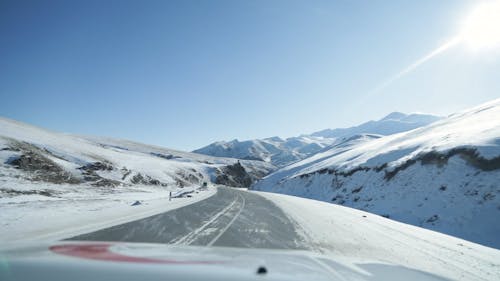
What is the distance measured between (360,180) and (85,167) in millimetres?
A: 35115

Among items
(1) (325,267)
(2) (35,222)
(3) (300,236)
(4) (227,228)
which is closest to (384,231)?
(3) (300,236)

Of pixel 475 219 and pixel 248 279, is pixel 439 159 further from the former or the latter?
pixel 248 279

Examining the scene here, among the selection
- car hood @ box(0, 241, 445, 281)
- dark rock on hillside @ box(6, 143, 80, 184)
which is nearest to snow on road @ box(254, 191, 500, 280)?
car hood @ box(0, 241, 445, 281)

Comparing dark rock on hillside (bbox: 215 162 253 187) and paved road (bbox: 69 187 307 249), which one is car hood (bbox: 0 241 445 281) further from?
→ dark rock on hillside (bbox: 215 162 253 187)

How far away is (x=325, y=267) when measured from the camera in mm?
4172

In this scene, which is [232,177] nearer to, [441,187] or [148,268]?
[441,187]

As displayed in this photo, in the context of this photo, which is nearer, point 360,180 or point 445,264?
point 445,264

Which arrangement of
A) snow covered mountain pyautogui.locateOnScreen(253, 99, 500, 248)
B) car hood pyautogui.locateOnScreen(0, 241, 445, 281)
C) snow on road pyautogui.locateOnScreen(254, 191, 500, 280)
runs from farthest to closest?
snow covered mountain pyautogui.locateOnScreen(253, 99, 500, 248) < snow on road pyautogui.locateOnScreen(254, 191, 500, 280) < car hood pyautogui.locateOnScreen(0, 241, 445, 281)

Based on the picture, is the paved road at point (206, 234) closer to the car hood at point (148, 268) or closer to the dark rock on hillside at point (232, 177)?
the car hood at point (148, 268)

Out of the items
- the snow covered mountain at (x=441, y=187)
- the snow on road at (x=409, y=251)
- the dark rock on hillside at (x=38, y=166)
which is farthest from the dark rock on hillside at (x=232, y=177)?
the snow on road at (x=409, y=251)

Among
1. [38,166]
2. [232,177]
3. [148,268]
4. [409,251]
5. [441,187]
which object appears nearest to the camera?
[148,268]

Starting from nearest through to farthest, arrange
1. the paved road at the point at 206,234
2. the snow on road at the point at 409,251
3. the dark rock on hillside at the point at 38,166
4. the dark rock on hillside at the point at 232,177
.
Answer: the snow on road at the point at 409,251, the paved road at the point at 206,234, the dark rock on hillside at the point at 38,166, the dark rock on hillside at the point at 232,177

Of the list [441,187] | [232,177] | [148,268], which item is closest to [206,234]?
[148,268]

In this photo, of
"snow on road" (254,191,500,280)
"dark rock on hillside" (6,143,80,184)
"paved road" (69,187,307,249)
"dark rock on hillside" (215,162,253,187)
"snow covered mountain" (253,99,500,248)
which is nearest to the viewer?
"snow on road" (254,191,500,280)
